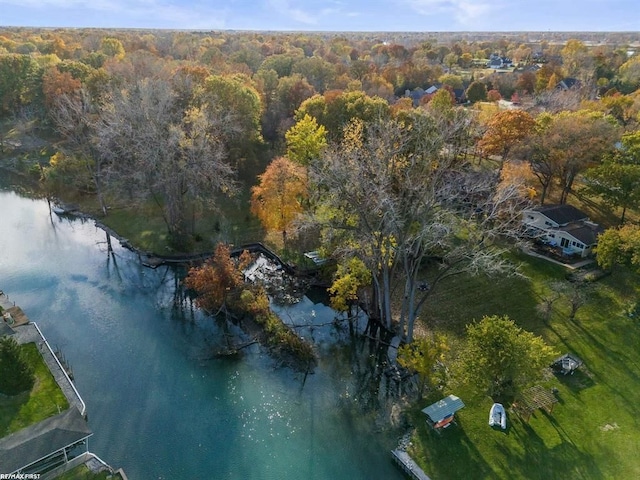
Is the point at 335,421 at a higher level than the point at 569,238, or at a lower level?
lower

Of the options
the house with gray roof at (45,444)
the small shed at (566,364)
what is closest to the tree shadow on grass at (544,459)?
the small shed at (566,364)

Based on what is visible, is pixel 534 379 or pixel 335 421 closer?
pixel 534 379

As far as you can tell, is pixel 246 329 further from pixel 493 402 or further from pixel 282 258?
pixel 493 402

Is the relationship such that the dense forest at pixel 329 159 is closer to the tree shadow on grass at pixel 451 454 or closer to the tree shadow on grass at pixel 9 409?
the tree shadow on grass at pixel 451 454

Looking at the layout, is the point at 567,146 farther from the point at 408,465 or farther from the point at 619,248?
the point at 408,465

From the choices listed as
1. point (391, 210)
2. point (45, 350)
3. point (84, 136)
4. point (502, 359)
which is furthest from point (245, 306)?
point (84, 136)

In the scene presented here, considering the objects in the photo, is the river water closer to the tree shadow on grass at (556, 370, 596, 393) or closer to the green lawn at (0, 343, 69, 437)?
the green lawn at (0, 343, 69, 437)

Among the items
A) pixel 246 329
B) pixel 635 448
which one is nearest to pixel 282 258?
pixel 246 329
